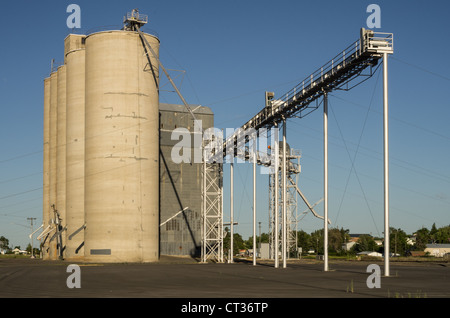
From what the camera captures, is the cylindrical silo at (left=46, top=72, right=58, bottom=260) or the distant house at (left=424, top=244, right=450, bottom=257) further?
the distant house at (left=424, top=244, right=450, bottom=257)

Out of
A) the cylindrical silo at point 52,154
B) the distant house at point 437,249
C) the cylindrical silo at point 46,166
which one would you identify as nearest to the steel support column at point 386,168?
the cylindrical silo at point 52,154

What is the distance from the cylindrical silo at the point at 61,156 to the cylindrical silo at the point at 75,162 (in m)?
4.52

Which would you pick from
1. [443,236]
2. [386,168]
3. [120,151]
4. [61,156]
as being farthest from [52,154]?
[443,236]

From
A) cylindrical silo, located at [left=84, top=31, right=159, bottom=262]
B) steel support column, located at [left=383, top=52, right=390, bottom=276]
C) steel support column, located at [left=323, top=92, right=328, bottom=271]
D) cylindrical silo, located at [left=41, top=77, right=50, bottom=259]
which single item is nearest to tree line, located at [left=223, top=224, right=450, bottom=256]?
cylindrical silo, located at [left=41, top=77, right=50, bottom=259]

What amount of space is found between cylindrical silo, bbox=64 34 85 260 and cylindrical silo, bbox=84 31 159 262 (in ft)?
19.2

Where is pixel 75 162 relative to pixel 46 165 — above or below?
below

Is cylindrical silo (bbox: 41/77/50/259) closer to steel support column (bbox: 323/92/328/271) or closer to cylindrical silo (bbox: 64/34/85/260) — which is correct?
cylindrical silo (bbox: 64/34/85/260)

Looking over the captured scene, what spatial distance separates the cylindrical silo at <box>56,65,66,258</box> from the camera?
243 ft

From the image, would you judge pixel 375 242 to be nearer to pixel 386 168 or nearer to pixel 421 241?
pixel 421 241

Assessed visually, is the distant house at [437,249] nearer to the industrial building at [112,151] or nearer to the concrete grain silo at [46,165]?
the industrial building at [112,151]

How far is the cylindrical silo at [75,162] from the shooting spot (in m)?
68.0

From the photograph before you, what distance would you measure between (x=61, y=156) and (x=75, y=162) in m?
6.62

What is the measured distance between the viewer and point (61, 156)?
7431 centimetres

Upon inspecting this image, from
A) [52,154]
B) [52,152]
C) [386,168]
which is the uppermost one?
[52,152]
